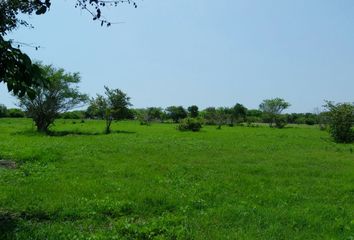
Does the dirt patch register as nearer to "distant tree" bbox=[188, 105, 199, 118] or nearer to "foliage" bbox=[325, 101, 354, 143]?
"foliage" bbox=[325, 101, 354, 143]

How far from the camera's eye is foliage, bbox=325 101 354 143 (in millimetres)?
32375

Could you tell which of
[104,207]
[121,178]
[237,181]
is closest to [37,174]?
[121,178]

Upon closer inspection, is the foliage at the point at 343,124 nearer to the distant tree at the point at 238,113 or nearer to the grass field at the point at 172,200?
the grass field at the point at 172,200

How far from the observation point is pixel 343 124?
107 feet

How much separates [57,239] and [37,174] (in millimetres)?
6467

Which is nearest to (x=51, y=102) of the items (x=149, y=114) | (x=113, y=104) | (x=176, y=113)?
(x=113, y=104)

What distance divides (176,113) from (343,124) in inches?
2383

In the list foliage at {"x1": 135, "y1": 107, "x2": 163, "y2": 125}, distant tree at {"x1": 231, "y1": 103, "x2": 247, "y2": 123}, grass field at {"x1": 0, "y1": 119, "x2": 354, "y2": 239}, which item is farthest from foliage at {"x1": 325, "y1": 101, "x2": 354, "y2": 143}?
distant tree at {"x1": 231, "y1": 103, "x2": 247, "y2": 123}

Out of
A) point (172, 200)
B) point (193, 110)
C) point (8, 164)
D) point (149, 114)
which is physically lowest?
point (172, 200)

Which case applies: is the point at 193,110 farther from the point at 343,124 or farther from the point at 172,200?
the point at 172,200

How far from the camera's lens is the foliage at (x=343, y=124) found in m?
32.4

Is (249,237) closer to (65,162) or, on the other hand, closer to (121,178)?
(121,178)

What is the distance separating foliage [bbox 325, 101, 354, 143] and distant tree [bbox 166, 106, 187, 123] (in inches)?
2288

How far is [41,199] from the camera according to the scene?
8.93m
